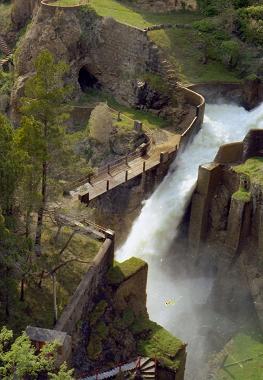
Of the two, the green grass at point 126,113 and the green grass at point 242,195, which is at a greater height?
the green grass at point 126,113

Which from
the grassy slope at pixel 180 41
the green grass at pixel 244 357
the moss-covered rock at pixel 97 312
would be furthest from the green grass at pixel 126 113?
the moss-covered rock at pixel 97 312

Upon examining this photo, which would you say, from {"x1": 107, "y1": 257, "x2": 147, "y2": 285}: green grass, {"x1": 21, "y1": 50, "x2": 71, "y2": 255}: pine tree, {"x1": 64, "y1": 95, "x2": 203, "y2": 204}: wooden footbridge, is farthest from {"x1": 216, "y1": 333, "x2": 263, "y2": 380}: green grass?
{"x1": 21, "y1": 50, "x2": 71, "y2": 255}: pine tree

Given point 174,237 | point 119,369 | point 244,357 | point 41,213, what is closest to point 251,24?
point 174,237

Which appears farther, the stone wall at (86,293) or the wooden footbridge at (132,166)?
the wooden footbridge at (132,166)

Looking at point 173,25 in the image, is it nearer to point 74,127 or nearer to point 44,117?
point 74,127

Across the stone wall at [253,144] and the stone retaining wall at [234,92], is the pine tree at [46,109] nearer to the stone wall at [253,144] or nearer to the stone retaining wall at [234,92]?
the stone wall at [253,144]

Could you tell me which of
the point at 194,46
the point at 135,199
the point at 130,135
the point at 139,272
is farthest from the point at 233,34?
the point at 139,272

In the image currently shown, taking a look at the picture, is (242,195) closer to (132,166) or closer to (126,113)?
(132,166)
